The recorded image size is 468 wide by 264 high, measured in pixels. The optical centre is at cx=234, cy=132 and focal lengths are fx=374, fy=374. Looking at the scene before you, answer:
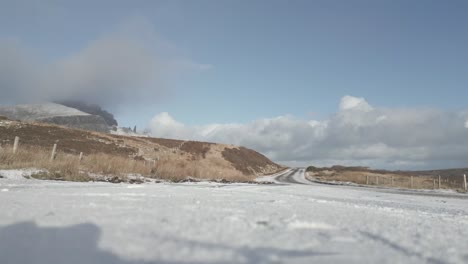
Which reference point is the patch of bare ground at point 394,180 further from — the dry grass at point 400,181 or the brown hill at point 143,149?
the brown hill at point 143,149

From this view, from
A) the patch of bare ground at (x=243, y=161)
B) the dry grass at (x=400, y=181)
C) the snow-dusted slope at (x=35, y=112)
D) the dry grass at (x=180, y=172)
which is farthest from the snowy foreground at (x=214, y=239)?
the snow-dusted slope at (x=35, y=112)

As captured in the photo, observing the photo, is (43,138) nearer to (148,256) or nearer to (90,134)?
(90,134)

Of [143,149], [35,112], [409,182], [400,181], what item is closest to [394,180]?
[400,181]

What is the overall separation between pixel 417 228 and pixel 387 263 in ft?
3.50

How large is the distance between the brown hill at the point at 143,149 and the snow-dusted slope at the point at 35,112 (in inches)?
4615

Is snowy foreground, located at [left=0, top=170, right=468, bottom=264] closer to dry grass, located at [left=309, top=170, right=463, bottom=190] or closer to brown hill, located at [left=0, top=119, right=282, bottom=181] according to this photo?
brown hill, located at [left=0, top=119, right=282, bottom=181]

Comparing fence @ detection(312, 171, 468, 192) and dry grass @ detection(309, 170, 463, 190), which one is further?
dry grass @ detection(309, 170, 463, 190)

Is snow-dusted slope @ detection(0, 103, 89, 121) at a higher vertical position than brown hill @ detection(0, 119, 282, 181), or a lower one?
higher

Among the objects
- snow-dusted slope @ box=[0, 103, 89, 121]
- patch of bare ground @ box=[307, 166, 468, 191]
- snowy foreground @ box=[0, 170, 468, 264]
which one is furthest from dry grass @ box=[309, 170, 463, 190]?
snow-dusted slope @ box=[0, 103, 89, 121]

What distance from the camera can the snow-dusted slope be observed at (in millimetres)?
163625

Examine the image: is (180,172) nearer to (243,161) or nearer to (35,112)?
(243,161)

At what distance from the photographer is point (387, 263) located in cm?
157

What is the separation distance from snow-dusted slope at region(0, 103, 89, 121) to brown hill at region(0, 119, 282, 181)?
11721 centimetres

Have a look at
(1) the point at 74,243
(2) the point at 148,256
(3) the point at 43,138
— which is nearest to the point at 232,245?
(2) the point at 148,256
